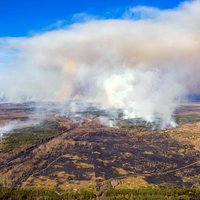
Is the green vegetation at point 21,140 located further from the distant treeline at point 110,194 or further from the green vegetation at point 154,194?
the green vegetation at point 154,194

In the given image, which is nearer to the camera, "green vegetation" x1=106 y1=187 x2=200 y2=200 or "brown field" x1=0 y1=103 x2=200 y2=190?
"green vegetation" x1=106 y1=187 x2=200 y2=200

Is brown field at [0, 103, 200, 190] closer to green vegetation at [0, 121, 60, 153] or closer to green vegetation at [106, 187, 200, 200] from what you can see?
green vegetation at [0, 121, 60, 153]

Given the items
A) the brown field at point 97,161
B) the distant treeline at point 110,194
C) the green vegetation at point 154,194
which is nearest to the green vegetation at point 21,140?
the brown field at point 97,161

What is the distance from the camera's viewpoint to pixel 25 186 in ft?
337

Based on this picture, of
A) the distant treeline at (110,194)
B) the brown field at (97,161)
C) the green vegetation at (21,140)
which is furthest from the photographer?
the green vegetation at (21,140)

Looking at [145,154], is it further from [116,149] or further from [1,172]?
[1,172]

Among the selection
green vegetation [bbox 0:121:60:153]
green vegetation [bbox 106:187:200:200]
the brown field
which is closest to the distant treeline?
green vegetation [bbox 106:187:200:200]

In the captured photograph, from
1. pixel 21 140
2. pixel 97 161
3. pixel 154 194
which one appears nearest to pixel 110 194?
pixel 154 194

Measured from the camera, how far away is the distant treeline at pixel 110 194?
301 ft

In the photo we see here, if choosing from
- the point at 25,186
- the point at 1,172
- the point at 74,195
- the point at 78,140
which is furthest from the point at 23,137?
the point at 74,195

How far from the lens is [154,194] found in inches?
3725

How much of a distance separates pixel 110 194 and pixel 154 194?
13971mm

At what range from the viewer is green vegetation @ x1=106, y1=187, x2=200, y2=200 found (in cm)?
9144

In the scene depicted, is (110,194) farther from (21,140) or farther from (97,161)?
(21,140)
